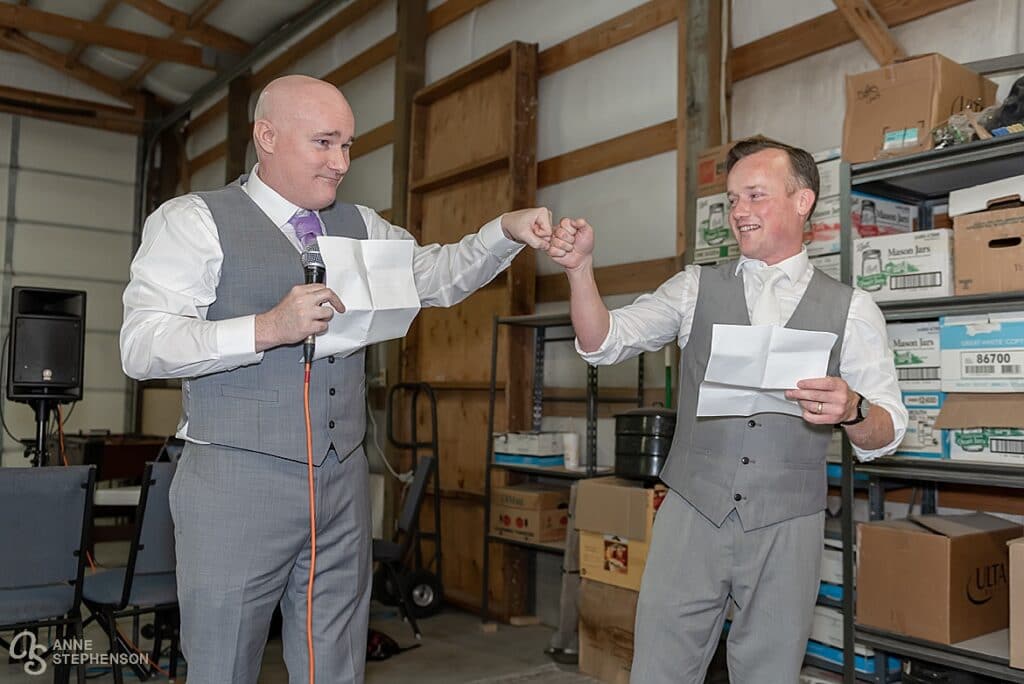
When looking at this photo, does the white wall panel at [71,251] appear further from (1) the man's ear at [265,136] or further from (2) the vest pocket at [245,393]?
(2) the vest pocket at [245,393]

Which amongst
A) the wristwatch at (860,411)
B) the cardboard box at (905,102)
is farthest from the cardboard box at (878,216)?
the wristwatch at (860,411)

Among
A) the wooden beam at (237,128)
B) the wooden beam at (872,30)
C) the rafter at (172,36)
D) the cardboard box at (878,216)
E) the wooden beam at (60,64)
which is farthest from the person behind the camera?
the wooden beam at (60,64)

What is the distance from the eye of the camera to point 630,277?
461cm

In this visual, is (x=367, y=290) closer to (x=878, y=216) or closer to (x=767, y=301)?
(x=767, y=301)

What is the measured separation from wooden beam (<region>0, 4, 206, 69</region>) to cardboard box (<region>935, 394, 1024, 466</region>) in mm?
8099

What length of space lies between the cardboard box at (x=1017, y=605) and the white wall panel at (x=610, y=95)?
103 inches

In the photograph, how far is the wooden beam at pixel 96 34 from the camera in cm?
807

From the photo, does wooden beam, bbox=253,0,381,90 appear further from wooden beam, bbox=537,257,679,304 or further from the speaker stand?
the speaker stand

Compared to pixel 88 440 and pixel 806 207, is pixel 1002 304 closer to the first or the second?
pixel 806 207

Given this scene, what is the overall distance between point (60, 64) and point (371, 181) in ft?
16.9

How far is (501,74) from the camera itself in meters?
5.39

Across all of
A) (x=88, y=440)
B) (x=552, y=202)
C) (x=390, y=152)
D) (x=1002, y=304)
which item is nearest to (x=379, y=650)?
(x=552, y=202)

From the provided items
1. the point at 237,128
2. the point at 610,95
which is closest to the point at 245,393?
the point at 610,95

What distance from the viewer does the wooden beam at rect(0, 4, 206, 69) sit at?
318 inches
